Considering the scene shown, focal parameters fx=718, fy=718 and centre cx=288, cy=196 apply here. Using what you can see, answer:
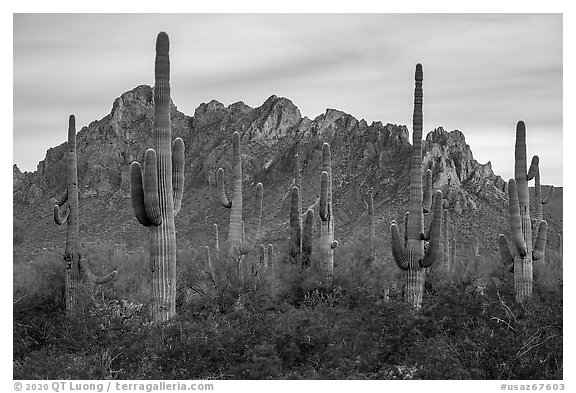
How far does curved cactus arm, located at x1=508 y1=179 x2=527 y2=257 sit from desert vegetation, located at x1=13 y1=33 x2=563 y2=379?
0.03 m

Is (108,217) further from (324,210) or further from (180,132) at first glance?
(324,210)

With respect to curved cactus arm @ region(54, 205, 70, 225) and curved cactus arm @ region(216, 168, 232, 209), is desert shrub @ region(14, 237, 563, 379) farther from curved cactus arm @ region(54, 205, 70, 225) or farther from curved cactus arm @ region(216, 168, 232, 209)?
curved cactus arm @ region(216, 168, 232, 209)

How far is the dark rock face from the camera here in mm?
54594

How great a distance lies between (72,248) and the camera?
1875 centimetres

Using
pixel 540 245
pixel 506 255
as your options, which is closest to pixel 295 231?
pixel 506 255

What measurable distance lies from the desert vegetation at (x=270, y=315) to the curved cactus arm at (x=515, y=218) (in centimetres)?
3

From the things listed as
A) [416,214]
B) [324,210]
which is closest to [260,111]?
[324,210]

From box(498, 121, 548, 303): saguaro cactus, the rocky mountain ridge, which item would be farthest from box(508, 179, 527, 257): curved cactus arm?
the rocky mountain ridge

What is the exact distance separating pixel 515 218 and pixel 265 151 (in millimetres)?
51463

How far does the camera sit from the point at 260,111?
231 feet

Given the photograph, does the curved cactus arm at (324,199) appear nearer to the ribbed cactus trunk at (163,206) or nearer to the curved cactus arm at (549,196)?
the ribbed cactus trunk at (163,206)
